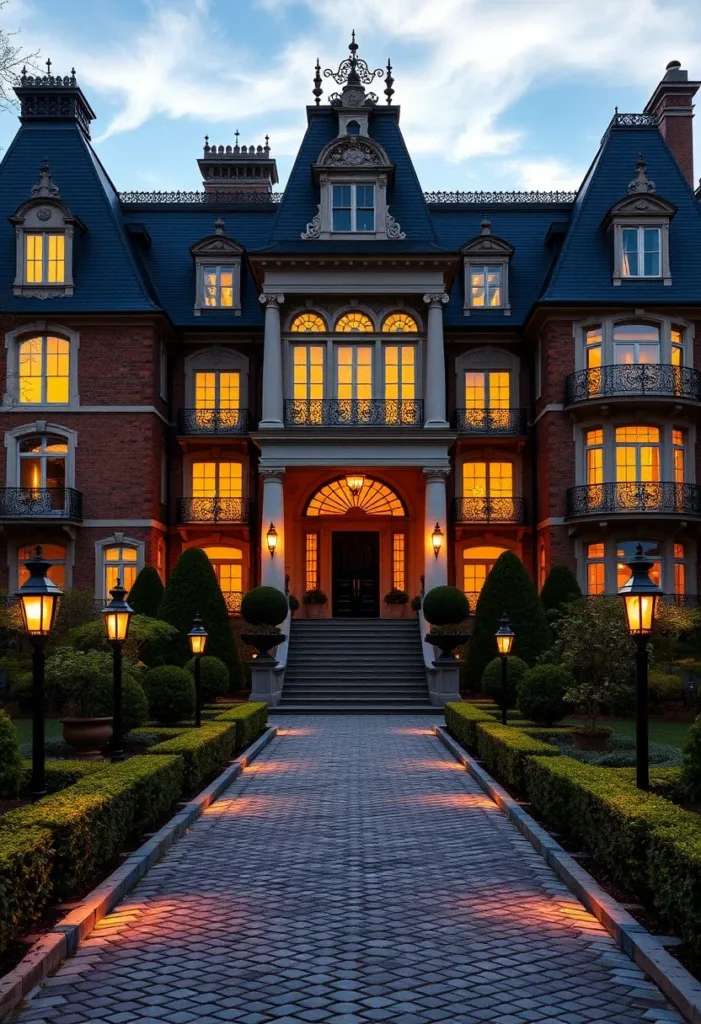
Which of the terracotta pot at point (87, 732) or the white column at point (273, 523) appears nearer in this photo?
the terracotta pot at point (87, 732)

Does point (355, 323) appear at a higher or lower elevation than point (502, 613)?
higher

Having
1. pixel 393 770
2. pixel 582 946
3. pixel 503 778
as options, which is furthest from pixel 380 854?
pixel 393 770

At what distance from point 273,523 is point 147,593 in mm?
3928

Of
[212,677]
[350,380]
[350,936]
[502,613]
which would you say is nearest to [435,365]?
[350,380]

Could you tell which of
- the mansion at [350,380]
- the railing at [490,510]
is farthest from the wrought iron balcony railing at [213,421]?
the railing at [490,510]

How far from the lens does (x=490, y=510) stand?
3428 centimetres

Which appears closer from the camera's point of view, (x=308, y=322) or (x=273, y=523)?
(x=273, y=523)

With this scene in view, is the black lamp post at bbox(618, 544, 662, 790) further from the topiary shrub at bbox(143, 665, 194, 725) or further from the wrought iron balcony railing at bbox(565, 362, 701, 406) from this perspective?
the wrought iron balcony railing at bbox(565, 362, 701, 406)

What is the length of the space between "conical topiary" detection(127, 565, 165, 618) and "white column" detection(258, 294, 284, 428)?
5196 mm

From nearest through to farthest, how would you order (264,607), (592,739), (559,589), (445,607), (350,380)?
(592,739) → (445,607) → (264,607) → (559,589) → (350,380)

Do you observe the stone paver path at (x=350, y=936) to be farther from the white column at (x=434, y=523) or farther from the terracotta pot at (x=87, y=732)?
the white column at (x=434, y=523)

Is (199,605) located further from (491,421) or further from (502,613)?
(491,421)

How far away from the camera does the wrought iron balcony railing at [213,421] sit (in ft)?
114

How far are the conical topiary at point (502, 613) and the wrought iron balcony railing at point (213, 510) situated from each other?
31.9 feet
